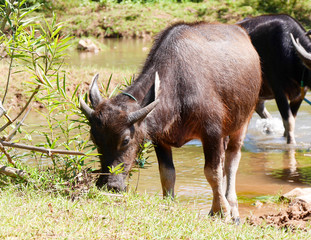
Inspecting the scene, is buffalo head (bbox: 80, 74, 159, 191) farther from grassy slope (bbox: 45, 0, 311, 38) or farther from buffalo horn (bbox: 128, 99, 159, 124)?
grassy slope (bbox: 45, 0, 311, 38)

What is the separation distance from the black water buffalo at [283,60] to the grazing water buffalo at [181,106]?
2.75 metres

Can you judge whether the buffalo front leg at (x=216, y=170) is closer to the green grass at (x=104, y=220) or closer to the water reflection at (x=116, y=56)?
the green grass at (x=104, y=220)

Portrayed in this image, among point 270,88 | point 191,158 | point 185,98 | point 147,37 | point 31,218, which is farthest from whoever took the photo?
point 147,37

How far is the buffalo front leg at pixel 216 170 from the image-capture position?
4642 millimetres

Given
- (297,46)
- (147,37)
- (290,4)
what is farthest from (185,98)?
(290,4)

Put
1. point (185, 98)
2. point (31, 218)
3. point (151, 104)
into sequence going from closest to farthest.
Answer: point (31, 218) → point (151, 104) → point (185, 98)

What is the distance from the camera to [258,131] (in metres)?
9.30

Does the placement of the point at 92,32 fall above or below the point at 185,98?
below

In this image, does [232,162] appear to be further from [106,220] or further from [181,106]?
[106,220]

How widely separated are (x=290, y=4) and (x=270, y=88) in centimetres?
1475

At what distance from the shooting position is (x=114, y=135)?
416cm

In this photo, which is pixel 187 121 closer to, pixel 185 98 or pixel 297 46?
pixel 185 98

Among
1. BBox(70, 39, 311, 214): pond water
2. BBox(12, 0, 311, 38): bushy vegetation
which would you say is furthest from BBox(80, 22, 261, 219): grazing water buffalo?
BBox(12, 0, 311, 38): bushy vegetation

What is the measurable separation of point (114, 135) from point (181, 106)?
26.9 inches
